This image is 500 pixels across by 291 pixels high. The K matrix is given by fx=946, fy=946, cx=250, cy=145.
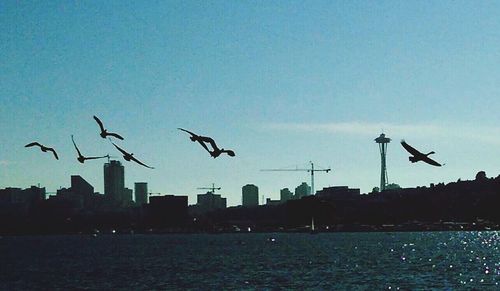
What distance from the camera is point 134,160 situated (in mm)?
22234

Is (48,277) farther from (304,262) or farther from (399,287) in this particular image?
(399,287)

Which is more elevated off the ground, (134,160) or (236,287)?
(134,160)

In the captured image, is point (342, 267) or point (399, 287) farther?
point (342, 267)

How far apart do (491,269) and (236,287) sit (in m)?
45.4

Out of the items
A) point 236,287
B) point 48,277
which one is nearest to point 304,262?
point 48,277

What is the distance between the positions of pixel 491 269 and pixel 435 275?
17693 mm

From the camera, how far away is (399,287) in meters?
94.9

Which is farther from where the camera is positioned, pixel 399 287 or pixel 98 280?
pixel 98 280

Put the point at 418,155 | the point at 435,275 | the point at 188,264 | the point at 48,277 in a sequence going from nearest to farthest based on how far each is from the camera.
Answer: the point at 418,155 → the point at 435,275 → the point at 48,277 → the point at 188,264

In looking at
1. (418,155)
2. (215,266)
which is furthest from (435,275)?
(418,155)

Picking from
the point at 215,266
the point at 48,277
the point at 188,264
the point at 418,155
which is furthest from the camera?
the point at 188,264

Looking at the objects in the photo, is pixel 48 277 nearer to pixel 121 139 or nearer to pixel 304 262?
pixel 304 262

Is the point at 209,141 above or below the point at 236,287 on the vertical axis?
above

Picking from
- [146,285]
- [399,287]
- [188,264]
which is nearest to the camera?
[399,287]
